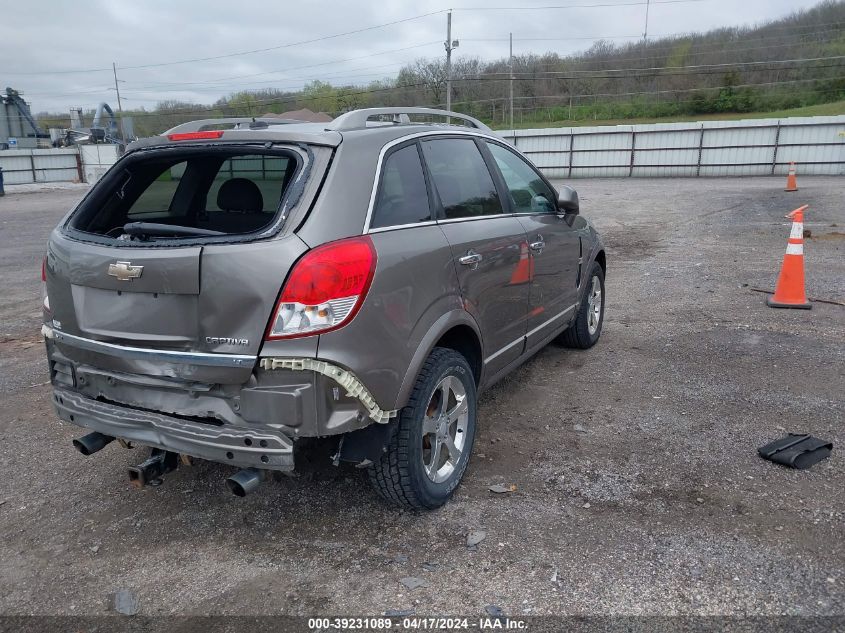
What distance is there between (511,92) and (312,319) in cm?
6427

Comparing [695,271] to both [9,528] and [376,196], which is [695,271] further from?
[9,528]

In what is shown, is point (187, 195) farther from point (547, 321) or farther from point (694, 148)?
point (694, 148)

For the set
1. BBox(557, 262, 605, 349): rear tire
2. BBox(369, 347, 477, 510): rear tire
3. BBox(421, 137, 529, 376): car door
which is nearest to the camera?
BBox(369, 347, 477, 510): rear tire

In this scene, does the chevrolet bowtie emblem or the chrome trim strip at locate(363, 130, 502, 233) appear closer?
the chevrolet bowtie emblem

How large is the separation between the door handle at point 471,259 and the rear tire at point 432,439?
0.47m

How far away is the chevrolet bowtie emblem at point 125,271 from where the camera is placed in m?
2.66

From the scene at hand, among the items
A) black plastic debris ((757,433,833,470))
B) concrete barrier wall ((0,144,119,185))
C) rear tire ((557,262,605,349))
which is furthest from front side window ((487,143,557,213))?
concrete barrier wall ((0,144,119,185))

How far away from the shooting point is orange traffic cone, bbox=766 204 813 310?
6676 millimetres

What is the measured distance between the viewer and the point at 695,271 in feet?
29.2

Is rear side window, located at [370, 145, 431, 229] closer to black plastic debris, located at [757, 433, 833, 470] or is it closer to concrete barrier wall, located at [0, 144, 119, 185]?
black plastic debris, located at [757, 433, 833, 470]

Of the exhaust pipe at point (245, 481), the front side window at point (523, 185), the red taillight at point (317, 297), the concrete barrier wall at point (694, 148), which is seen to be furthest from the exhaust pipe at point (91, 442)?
the concrete barrier wall at point (694, 148)

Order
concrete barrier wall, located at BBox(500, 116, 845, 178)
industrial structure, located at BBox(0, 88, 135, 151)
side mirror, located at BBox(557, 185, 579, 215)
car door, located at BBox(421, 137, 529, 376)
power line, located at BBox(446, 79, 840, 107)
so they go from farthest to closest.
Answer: power line, located at BBox(446, 79, 840, 107) < industrial structure, located at BBox(0, 88, 135, 151) < concrete barrier wall, located at BBox(500, 116, 845, 178) < side mirror, located at BBox(557, 185, 579, 215) < car door, located at BBox(421, 137, 529, 376)

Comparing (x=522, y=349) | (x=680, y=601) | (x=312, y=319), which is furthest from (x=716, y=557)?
(x=312, y=319)

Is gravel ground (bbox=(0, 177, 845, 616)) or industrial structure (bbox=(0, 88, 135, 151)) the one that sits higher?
industrial structure (bbox=(0, 88, 135, 151))
